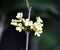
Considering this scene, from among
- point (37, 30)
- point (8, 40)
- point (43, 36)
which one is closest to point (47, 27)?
point (43, 36)

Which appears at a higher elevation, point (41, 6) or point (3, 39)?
point (41, 6)

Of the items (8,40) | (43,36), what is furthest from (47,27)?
(8,40)

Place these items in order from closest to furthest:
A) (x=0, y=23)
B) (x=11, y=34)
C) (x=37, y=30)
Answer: (x=37, y=30) → (x=0, y=23) → (x=11, y=34)

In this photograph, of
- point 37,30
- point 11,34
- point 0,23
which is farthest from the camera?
point 11,34

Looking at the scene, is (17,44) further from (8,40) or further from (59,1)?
(59,1)

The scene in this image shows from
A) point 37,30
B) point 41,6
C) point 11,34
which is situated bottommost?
point 37,30

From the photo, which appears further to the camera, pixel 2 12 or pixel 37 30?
pixel 2 12
